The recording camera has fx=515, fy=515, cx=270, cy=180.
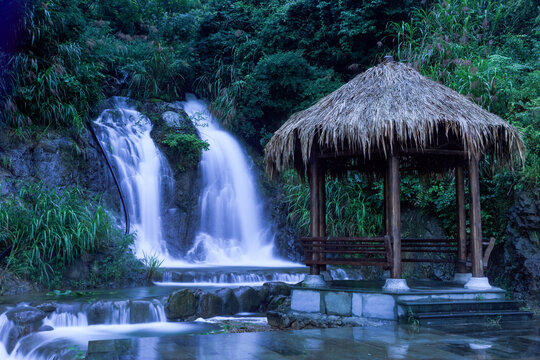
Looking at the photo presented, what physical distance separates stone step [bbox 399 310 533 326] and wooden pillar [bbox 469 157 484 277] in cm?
76

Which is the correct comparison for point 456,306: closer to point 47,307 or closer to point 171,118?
point 47,307

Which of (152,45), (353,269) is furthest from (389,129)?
(152,45)

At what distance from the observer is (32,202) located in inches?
451

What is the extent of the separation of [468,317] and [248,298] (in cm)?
417

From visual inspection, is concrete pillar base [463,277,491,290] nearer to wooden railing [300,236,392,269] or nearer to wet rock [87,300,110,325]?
wooden railing [300,236,392,269]

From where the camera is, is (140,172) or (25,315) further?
(140,172)

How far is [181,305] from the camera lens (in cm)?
881

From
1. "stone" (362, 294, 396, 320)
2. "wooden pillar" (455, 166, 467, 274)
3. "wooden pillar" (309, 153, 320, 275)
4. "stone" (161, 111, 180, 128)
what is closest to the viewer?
"stone" (362, 294, 396, 320)

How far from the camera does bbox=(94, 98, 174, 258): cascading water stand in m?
14.0

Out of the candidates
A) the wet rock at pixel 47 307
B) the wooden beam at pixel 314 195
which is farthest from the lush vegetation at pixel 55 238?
the wooden beam at pixel 314 195

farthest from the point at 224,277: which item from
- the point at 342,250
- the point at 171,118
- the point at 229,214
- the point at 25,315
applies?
the point at 171,118

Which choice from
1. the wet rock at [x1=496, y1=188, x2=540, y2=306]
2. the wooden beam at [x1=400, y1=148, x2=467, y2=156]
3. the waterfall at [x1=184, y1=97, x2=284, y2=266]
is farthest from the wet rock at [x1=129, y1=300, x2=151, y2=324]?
the wet rock at [x1=496, y1=188, x2=540, y2=306]

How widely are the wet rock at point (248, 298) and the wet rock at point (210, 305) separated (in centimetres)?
44

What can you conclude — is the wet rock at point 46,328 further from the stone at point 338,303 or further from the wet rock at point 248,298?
the stone at point 338,303
